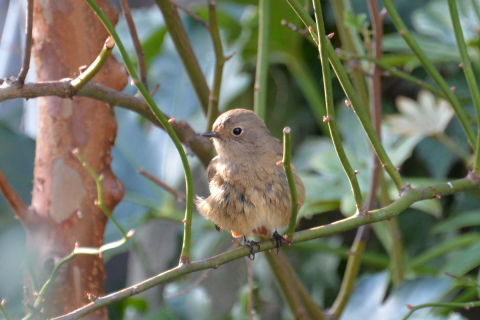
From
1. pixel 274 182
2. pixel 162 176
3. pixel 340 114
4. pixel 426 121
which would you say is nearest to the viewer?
pixel 274 182

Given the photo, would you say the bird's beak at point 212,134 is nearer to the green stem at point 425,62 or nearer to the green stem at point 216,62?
the green stem at point 216,62

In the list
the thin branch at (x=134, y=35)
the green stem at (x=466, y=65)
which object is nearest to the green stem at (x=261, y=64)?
the thin branch at (x=134, y=35)

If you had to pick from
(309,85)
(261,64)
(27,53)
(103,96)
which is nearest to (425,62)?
(261,64)

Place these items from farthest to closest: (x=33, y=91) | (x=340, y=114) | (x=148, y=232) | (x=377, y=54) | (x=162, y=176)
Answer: (x=148, y=232), (x=340, y=114), (x=162, y=176), (x=377, y=54), (x=33, y=91)

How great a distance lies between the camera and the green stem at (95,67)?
1298mm

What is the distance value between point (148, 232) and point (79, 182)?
1956 mm

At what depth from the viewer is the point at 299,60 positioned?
3424 mm

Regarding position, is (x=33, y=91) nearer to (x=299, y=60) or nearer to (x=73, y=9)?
(x=73, y=9)

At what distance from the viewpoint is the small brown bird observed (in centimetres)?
185

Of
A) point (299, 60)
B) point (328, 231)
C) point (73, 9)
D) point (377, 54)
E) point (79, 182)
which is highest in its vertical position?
point (299, 60)

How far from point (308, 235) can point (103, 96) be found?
1.96ft

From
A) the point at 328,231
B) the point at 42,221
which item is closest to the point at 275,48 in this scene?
the point at 42,221

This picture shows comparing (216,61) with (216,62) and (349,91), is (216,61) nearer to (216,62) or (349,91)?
(216,62)

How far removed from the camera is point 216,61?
2.03 metres
